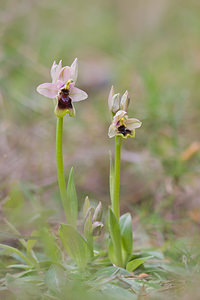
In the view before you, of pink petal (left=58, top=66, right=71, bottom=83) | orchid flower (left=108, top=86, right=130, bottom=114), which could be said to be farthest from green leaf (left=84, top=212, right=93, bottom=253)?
pink petal (left=58, top=66, right=71, bottom=83)

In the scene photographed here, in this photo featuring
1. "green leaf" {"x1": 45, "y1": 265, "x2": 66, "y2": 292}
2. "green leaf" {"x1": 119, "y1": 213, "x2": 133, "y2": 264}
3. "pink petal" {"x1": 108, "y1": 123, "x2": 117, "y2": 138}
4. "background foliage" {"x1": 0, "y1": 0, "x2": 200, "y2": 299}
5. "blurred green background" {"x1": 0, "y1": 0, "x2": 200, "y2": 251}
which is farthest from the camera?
"blurred green background" {"x1": 0, "y1": 0, "x2": 200, "y2": 251}

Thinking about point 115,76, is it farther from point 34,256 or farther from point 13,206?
point 34,256

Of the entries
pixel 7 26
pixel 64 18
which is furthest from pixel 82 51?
pixel 7 26

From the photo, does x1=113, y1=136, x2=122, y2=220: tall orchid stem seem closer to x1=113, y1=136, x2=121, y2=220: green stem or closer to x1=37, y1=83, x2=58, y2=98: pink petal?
x1=113, y1=136, x2=121, y2=220: green stem

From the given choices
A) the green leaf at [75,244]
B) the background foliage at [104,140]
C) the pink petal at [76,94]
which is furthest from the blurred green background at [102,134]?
the pink petal at [76,94]

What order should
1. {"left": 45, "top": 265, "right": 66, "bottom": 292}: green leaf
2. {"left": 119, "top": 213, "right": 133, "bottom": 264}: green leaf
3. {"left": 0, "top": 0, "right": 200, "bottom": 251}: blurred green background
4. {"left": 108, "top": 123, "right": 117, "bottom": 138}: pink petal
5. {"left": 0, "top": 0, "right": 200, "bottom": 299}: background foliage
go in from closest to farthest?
{"left": 45, "top": 265, "right": 66, "bottom": 292}: green leaf → {"left": 108, "top": 123, "right": 117, "bottom": 138}: pink petal → {"left": 119, "top": 213, "right": 133, "bottom": 264}: green leaf → {"left": 0, "top": 0, "right": 200, "bottom": 299}: background foliage → {"left": 0, "top": 0, "right": 200, "bottom": 251}: blurred green background

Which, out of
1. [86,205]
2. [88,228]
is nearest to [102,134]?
[86,205]

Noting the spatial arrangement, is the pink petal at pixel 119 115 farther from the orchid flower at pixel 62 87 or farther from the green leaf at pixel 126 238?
the green leaf at pixel 126 238
